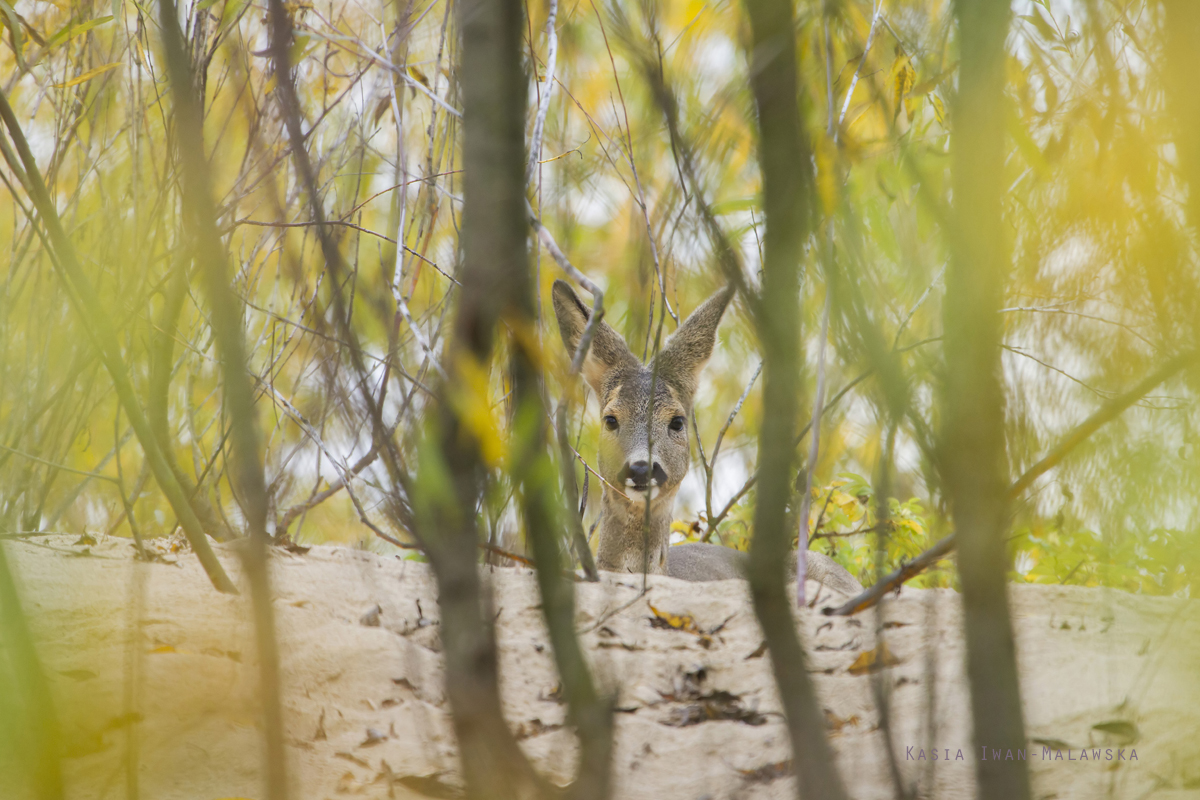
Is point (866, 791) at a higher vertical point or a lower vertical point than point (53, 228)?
lower

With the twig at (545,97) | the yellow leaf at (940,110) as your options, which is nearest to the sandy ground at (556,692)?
the twig at (545,97)

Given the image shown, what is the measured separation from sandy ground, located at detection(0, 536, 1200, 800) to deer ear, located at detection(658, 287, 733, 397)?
204cm

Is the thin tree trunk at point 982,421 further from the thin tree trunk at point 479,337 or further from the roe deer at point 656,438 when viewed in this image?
the roe deer at point 656,438

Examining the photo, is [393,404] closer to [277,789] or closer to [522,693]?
[277,789]

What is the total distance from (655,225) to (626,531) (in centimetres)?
322

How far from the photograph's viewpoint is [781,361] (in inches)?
55.3

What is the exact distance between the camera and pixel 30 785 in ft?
6.00

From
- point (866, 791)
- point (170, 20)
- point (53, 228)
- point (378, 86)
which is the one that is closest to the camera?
point (170, 20)

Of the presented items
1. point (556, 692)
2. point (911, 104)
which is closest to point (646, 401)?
point (556, 692)

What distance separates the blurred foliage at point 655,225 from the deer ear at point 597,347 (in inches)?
9.1

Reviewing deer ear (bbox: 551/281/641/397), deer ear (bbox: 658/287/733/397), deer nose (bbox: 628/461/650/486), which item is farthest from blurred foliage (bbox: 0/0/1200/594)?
deer nose (bbox: 628/461/650/486)

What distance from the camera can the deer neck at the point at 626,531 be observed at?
202 inches

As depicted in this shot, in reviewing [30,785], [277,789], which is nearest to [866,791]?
[277,789]

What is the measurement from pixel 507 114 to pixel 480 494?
0.59 meters
